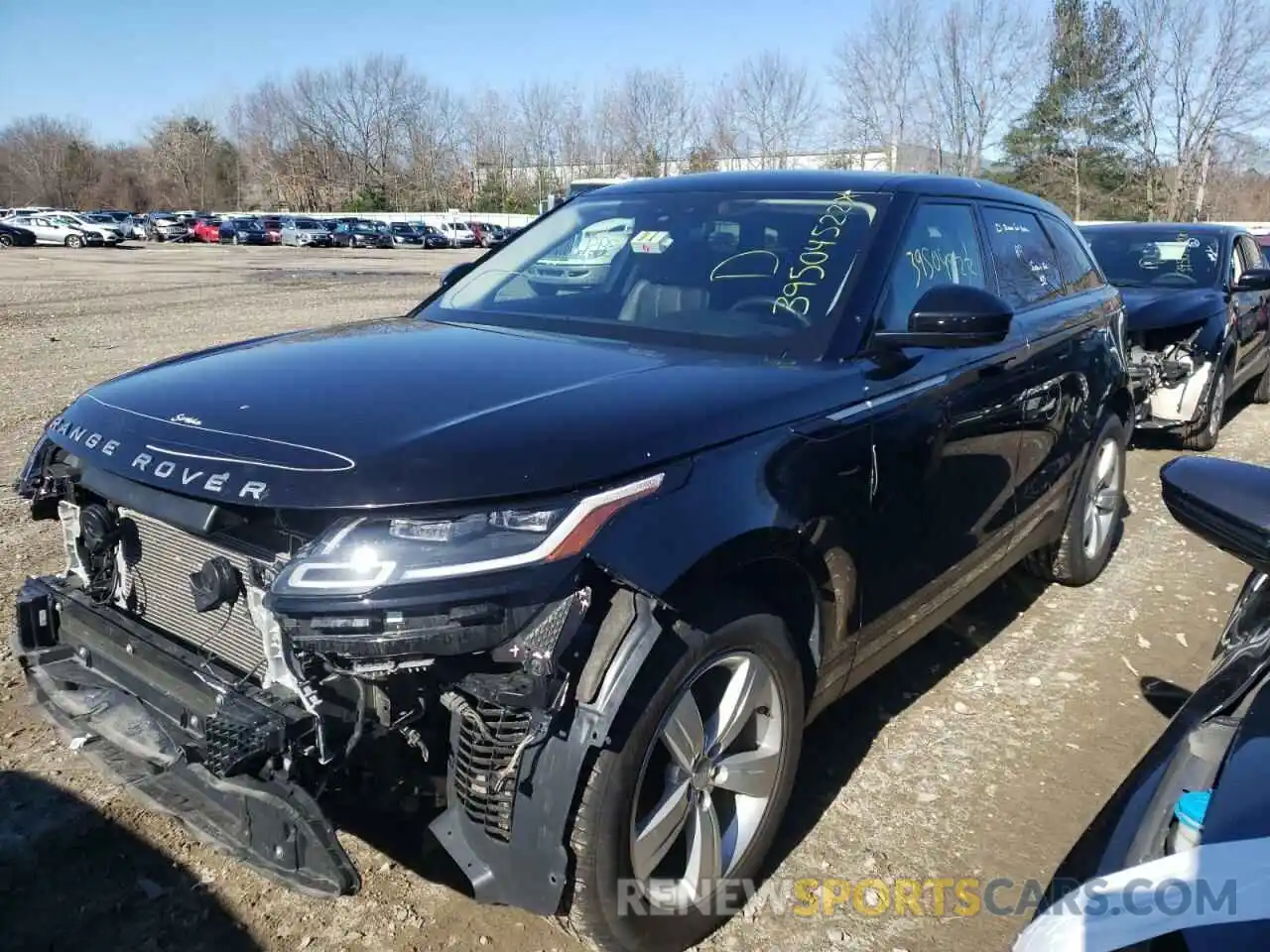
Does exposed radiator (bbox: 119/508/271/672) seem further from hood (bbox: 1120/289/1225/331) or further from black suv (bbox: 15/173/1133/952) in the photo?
hood (bbox: 1120/289/1225/331)

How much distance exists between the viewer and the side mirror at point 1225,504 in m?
2.19

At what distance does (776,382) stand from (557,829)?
1.25 meters

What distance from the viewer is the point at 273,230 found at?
52.2 metres

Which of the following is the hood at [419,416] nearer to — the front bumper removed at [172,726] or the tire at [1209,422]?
the front bumper removed at [172,726]

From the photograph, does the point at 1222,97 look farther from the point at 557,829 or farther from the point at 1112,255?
the point at 557,829

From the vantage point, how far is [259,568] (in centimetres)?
223

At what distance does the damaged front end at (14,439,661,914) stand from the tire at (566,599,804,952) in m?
0.09

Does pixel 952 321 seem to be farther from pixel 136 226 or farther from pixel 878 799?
pixel 136 226

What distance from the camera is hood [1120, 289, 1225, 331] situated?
7.70 metres

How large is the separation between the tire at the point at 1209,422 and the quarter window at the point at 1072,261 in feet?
11.3

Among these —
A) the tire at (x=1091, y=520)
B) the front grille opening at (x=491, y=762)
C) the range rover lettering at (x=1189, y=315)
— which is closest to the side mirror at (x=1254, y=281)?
the range rover lettering at (x=1189, y=315)

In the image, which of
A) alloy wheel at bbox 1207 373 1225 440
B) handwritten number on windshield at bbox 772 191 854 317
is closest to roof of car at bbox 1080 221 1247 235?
alloy wheel at bbox 1207 373 1225 440

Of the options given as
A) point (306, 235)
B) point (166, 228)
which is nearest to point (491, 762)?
point (306, 235)

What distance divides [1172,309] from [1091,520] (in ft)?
11.8
